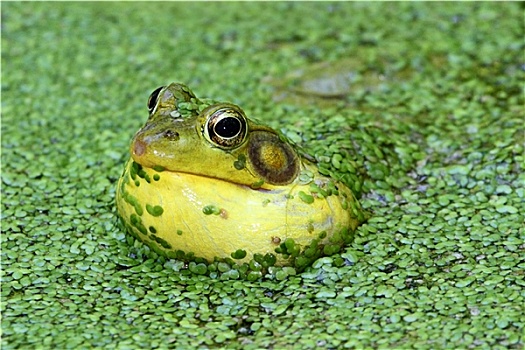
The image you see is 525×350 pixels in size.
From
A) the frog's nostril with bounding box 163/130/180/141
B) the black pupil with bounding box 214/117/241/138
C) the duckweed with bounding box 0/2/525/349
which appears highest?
the black pupil with bounding box 214/117/241/138

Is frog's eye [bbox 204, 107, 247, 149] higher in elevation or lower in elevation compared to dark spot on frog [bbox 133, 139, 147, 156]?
higher

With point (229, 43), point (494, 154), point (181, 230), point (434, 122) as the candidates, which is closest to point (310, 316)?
point (181, 230)

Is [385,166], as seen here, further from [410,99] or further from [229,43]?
[229,43]

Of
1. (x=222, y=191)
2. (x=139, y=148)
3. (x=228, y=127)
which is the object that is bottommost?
(x=222, y=191)

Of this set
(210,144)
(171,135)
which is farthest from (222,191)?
(171,135)

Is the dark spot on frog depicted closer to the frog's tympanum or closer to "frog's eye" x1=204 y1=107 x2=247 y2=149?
the frog's tympanum

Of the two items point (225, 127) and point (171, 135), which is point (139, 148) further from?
point (225, 127)

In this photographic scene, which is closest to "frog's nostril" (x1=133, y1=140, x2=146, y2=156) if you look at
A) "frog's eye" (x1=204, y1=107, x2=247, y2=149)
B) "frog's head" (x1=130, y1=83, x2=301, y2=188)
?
"frog's head" (x1=130, y1=83, x2=301, y2=188)
